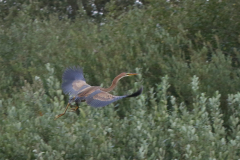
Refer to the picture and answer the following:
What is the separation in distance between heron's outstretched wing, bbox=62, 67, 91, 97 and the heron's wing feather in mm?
750

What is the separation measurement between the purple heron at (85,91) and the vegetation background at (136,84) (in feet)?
0.60

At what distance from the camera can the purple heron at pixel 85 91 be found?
4.69m

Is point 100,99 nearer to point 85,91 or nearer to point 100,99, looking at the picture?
point 100,99

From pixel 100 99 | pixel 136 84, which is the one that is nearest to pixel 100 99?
pixel 100 99

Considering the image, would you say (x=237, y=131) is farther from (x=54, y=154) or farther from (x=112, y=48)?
(x=112, y=48)

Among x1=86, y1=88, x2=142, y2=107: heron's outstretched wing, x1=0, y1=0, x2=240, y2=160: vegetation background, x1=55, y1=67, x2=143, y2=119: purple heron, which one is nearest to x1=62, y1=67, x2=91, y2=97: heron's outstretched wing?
x1=55, y1=67, x2=143, y2=119: purple heron

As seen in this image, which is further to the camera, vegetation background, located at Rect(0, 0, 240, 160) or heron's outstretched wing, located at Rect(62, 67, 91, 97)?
heron's outstretched wing, located at Rect(62, 67, 91, 97)

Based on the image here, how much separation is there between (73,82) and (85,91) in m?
0.92

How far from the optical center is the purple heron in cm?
469

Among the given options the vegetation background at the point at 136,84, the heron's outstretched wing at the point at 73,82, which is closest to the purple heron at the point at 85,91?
the heron's outstretched wing at the point at 73,82

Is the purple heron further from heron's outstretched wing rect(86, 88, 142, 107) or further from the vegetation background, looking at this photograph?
the vegetation background

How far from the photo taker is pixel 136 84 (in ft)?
18.8

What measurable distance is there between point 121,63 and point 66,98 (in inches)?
48.3

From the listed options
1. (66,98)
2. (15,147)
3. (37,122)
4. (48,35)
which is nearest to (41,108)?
(37,122)
